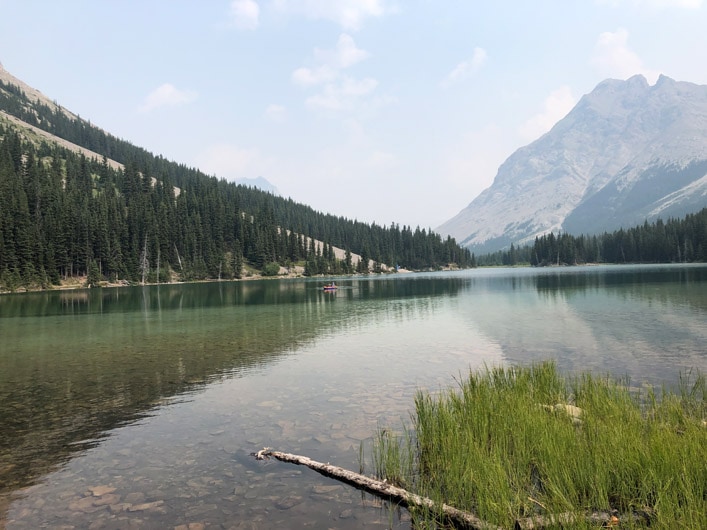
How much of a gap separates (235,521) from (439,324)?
37.0 metres

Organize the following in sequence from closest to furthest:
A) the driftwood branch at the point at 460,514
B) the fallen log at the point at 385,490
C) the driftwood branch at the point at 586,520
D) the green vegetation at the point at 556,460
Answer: the driftwood branch at the point at 586,520, the driftwood branch at the point at 460,514, the green vegetation at the point at 556,460, the fallen log at the point at 385,490


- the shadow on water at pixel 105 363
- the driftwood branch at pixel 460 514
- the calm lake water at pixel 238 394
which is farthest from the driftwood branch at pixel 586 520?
the shadow on water at pixel 105 363

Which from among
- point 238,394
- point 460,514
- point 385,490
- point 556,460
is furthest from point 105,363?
point 556,460

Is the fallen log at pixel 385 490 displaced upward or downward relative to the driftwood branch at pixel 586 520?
downward

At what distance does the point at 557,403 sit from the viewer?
15906 millimetres

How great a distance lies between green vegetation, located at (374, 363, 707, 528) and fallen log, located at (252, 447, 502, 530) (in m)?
0.23

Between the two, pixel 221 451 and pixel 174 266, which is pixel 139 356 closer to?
pixel 221 451

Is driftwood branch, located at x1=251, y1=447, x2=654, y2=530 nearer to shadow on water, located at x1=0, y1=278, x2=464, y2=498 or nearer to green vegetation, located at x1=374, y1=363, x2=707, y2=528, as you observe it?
green vegetation, located at x1=374, y1=363, x2=707, y2=528

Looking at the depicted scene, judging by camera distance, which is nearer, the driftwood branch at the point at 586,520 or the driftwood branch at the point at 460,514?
the driftwood branch at the point at 586,520

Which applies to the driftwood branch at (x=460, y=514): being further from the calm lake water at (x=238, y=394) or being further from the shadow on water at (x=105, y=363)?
the shadow on water at (x=105, y=363)

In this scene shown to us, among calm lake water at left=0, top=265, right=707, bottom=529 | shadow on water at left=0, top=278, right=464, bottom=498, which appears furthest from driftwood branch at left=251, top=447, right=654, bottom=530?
shadow on water at left=0, top=278, right=464, bottom=498

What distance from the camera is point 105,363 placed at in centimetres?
2917

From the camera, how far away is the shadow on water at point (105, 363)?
1600 centimetres

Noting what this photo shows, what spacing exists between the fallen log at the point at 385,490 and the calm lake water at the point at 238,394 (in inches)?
11.1
